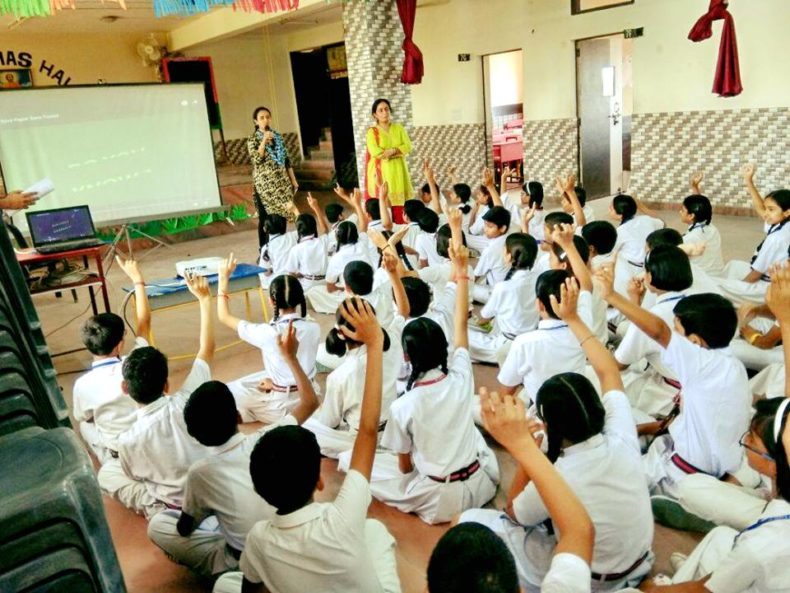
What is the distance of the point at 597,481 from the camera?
1.58 meters

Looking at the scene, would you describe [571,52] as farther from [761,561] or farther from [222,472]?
[761,561]

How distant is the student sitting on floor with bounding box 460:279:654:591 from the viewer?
5.20ft

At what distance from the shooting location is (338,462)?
286cm

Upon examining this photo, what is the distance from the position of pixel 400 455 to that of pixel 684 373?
1086 mm

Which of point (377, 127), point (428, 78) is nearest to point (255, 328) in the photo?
point (377, 127)

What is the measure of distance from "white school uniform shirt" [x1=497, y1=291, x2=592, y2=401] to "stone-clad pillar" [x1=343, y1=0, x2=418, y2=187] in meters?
5.07

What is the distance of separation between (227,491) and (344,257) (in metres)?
2.93

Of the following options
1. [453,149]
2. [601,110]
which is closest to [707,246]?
[601,110]

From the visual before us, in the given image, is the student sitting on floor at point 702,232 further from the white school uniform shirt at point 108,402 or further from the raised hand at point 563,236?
the white school uniform shirt at point 108,402

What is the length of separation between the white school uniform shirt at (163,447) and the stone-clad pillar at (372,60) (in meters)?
5.42

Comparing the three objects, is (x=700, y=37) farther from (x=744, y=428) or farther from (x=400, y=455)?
(x=400, y=455)

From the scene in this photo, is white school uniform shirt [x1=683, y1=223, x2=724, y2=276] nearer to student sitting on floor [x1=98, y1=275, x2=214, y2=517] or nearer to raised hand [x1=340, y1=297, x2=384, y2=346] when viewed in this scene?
raised hand [x1=340, y1=297, x2=384, y2=346]

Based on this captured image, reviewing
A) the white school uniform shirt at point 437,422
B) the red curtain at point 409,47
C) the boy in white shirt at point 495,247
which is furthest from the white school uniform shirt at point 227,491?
the red curtain at point 409,47

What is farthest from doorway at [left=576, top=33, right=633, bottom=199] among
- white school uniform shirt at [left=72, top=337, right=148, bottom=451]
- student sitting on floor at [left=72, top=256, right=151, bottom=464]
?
white school uniform shirt at [left=72, top=337, right=148, bottom=451]
